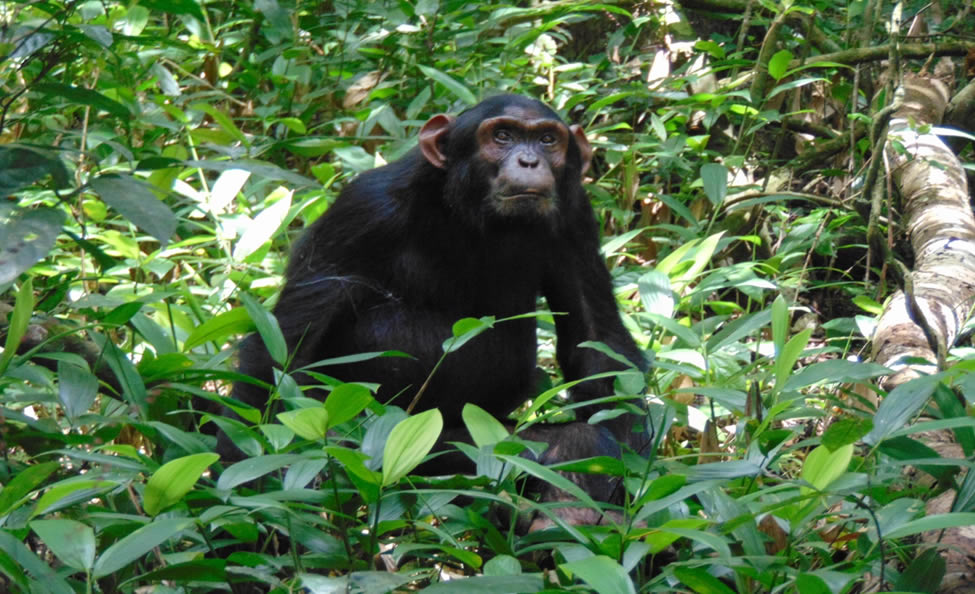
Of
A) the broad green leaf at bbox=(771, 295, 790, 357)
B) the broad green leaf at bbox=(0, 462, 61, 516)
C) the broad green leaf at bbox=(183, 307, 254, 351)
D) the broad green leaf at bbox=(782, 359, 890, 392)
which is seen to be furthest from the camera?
the broad green leaf at bbox=(183, 307, 254, 351)

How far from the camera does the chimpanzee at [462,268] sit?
13.5ft

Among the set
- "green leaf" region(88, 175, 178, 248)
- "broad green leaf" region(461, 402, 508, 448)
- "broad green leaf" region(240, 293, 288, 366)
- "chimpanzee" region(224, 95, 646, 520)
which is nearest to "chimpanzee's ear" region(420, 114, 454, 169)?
"chimpanzee" region(224, 95, 646, 520)

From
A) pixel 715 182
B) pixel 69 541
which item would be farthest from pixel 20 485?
pixel 715 182

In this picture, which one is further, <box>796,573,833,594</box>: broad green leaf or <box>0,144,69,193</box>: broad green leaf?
<box>0,144,69,193</box>: broad green leaf

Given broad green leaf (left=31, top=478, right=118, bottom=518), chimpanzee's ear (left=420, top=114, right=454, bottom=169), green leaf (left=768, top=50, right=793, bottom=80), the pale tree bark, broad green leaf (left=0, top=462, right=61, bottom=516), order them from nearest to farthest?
broad green leaf (left=31, top=478, right=118, bottom=518), broad green leaf (left=0, top=462, right=61, bottom=516), the pale tree bark, chimpanzee's ear (left=420, top=114, right=454, bottom=169), green leaf (left=768, top=50, right=793, bottom=80)

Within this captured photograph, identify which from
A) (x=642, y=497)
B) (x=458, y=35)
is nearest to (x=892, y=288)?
(x=458, y=35)

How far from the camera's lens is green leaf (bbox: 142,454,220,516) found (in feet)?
6.77

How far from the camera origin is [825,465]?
217 cm

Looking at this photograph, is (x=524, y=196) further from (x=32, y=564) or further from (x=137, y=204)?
(x=32, y=564)

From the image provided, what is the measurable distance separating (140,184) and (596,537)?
1230 mm

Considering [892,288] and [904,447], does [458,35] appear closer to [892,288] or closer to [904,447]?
[892,288]

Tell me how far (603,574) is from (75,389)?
152 cm

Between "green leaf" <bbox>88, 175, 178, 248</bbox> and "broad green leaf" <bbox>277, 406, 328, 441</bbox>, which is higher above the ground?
"green leaf" <bbox>88, 175, 178, 248</bbox>

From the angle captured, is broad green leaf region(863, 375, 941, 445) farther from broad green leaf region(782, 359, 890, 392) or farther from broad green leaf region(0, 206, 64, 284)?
broad green leaf region(0, 206, 64, 284)
